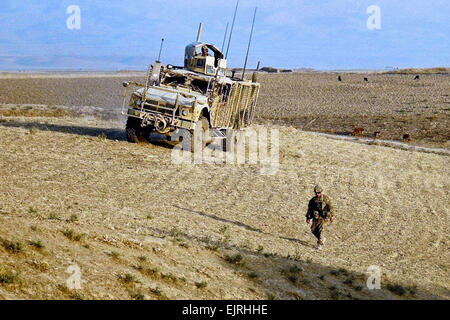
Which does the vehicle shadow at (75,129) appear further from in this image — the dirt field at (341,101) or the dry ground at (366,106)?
the dry ground at (366,106)

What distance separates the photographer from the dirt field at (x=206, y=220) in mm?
9391

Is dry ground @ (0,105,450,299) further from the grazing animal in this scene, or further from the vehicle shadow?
the grazing animal

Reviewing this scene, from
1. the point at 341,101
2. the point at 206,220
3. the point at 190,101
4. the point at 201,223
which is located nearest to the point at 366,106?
the point at 341,101

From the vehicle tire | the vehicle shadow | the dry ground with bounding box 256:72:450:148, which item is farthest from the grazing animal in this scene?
the vehicle tire

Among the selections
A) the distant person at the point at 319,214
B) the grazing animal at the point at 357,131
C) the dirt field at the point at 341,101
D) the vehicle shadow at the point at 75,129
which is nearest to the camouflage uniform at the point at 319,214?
the distant person at the point at 319,214

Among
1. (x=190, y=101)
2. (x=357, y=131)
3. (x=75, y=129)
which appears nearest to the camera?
(x=190, y=101)

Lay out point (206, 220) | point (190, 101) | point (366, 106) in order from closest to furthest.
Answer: point (206, 220) < point (190, 101) < point (366, 106)

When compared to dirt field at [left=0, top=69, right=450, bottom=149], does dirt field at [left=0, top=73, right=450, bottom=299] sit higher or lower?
lower

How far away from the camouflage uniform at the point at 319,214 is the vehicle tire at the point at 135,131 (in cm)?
855

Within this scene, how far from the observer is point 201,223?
14.0 m

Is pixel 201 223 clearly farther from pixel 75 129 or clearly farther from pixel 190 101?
pixel 75 129

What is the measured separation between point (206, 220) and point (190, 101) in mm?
6564

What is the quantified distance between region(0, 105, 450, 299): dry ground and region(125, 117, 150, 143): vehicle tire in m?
0.32

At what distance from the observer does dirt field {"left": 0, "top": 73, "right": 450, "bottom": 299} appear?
30.8 feet
